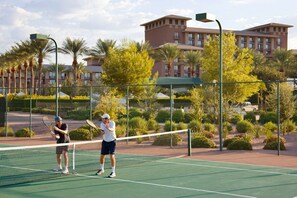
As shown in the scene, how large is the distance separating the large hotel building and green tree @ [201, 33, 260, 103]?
6881 centimetres

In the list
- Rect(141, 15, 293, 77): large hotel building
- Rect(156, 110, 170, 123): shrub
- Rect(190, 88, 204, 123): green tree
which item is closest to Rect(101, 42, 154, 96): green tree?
Rect(156, 110, 170, 123): shrub

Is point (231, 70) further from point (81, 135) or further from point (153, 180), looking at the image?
point (153, 180)

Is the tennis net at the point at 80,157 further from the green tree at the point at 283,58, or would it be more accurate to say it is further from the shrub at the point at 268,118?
the green tree at the point at 283,58

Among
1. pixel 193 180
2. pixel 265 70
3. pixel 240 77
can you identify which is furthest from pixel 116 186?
pixel 265 70

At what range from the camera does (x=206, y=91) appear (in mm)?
31922

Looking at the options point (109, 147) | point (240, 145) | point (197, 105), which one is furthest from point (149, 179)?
point (197, 105)

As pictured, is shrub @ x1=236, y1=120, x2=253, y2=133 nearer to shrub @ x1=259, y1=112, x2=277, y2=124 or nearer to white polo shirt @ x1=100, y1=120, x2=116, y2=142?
shrub @ x1=259, y1=112, x2=277, y2=124

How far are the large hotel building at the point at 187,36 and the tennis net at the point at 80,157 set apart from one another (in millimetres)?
87481

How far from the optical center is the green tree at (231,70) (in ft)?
105

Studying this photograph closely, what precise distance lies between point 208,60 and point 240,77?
19.6 ft

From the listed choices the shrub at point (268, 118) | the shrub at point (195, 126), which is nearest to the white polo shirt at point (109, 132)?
the shrub at point (195, 126)

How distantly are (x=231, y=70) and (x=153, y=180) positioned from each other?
24.0 metres

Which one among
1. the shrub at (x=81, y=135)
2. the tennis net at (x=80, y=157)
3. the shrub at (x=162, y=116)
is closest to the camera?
the tennis net at (x=80, y=157)

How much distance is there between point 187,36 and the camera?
121 metres
